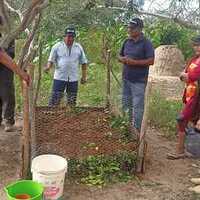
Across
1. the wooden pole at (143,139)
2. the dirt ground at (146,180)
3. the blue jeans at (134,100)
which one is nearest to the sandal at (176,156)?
the dirt ground at (146,180)

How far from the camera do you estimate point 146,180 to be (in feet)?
17.6

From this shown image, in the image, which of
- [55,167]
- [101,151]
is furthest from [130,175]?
[55,167]

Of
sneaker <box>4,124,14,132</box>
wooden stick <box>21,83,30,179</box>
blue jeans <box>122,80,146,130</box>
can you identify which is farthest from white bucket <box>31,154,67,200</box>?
sneaker <box>4,124,14,132</box>

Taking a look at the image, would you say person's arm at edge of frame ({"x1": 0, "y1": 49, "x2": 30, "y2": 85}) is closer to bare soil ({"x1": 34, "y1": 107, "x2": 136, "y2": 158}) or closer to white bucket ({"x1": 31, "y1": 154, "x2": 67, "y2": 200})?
white bucket ({"x1": 31, "y1": 154, "x2": 67, "y2": 200})

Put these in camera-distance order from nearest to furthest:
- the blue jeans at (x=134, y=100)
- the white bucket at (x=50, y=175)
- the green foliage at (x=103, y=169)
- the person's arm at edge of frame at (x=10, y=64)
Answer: the white bucket at (x=50, y=175)
the person's arm at edge of frame at (x=10, y=64)
the green foliage at (x=103, y=169)
the blue jeans at (x=134, y=100)

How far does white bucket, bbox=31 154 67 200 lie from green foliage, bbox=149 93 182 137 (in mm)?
3081

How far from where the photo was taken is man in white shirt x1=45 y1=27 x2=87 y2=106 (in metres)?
6.98

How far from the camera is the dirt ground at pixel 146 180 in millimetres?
4930

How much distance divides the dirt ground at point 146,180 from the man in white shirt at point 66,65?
1.07 metres

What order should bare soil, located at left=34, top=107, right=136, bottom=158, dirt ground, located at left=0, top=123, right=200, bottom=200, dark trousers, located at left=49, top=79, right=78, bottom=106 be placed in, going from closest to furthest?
dirt ground, located at left=0, top=123, right=200, bottom=200
bare soil, located at left=34, top=107, right=136, bottom=158
dark trousers, located at left=49, top=79, right=78, bottom=106

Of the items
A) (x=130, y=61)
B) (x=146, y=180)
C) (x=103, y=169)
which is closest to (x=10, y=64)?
(x=103, y=169)

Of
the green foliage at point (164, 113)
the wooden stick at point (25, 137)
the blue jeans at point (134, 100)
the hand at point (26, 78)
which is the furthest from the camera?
the green foliage at point (164, 113)

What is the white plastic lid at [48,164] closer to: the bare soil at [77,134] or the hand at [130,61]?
the bare soil at [77,134]

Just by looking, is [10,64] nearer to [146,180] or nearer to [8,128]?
[146,180]
